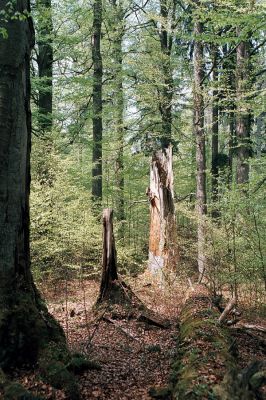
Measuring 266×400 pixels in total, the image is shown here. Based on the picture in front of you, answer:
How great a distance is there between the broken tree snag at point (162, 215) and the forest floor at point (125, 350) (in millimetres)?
1818

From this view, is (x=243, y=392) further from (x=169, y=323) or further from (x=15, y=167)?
(x=169, y=323)

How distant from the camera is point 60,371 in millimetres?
3578

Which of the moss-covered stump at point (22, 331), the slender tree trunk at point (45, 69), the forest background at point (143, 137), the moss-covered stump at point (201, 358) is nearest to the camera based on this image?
the moss-covered stump at point (201, 358)

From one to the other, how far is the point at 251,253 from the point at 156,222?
384cm

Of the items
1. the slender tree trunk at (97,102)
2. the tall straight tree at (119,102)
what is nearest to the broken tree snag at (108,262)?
the slender tree trunk at (97,102)

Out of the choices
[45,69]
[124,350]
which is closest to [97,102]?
[45,69]

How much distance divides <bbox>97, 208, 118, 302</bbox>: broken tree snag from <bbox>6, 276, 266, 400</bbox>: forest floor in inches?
21.7

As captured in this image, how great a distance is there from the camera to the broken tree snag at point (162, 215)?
10.7 meters

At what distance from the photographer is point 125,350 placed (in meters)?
5.37

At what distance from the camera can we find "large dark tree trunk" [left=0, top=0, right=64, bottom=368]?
3.69m

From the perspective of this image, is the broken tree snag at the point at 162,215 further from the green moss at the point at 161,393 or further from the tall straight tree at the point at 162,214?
the green moss at the point at 161,393

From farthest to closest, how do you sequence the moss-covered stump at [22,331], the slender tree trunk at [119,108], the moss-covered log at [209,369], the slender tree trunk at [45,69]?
the slender tree trunk at [119,108] < the slender tree trunk at [45,69] < the moss-covered stump at [22,331] < the moss-covered log at [209,369]

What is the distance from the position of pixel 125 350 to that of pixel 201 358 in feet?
5.41

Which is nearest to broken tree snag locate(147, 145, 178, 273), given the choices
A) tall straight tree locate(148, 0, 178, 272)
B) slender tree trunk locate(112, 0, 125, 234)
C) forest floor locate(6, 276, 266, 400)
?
tall straight tree locate(148, 0, 178, 272)
